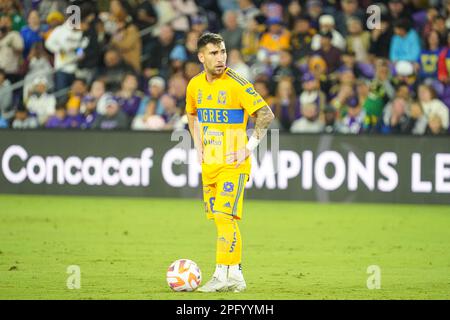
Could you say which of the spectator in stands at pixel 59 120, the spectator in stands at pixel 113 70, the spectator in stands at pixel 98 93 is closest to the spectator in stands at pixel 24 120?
the spectator in stands at pixel 59 120

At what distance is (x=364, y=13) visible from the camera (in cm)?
2008

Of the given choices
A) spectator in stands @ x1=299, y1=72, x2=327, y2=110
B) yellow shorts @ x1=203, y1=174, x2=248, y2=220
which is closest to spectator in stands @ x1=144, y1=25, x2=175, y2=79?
spectator in stands @ x1=299, y1=72, x2=327, y2=110

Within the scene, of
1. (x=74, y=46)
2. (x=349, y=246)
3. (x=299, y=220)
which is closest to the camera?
(x=349, y=246)

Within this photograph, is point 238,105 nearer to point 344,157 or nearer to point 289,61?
point 344,157

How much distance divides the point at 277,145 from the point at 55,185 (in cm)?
426

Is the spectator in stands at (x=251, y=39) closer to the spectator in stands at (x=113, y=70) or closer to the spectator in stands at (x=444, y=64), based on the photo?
the spectator in stands at (x=113, y=70)

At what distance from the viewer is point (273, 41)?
66.3ft

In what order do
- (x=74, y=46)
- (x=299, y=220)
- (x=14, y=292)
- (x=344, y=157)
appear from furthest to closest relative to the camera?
1. (x=74, y=46)
2. (x=344, y=157)
3. (x=299, y=220)
4. (x=14, y=292)

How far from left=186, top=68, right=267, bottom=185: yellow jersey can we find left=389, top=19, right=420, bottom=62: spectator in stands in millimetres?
10368

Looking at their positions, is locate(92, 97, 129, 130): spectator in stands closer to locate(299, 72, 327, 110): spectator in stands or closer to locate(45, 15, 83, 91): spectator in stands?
locate(45, 15, 83, 91): spectator in stands

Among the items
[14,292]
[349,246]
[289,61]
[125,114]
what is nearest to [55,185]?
[125,114]

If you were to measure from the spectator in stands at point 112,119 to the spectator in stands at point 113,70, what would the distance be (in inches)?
40.1

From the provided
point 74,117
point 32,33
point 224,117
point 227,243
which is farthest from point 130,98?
point 227,243

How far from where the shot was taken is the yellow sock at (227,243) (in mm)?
9273
